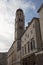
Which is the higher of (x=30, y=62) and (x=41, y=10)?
(x=41, y=10)

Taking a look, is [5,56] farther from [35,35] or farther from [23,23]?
[35,35]

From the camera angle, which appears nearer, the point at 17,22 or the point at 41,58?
the point at 41,58

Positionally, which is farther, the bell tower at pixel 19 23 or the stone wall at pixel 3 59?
the stone wall at pixel 3 59

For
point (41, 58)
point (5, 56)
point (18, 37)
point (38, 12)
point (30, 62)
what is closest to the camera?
point (41, 58)

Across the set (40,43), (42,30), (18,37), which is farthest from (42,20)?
(18,37)

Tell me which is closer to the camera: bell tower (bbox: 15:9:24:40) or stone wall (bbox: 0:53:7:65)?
bell tower (bbox: 15:9:24:40)

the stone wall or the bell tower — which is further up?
the bell tower

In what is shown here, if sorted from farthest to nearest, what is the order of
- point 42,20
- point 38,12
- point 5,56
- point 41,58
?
point 5,56
point 38,12
point 42,20
point 41,58

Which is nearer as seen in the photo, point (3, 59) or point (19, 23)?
point (19, 23)

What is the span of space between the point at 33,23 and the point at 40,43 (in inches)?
141

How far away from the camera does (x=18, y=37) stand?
1305 inches

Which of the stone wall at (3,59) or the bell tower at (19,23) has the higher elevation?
the bell tower at (19,23)

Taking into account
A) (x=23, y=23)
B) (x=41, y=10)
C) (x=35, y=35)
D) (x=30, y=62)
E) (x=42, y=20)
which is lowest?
(x=30, y=62)

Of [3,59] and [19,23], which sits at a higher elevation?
[19,23]
